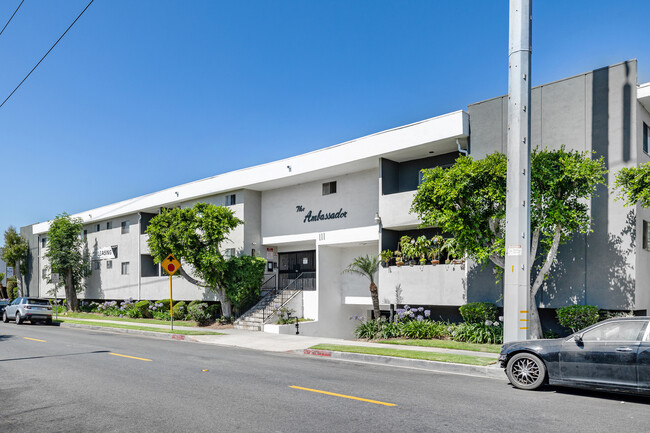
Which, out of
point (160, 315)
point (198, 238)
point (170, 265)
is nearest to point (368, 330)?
point (170, 265)

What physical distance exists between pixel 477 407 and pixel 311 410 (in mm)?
2503

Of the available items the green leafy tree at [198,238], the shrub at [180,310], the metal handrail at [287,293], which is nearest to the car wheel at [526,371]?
the metal handrail at [287,293]

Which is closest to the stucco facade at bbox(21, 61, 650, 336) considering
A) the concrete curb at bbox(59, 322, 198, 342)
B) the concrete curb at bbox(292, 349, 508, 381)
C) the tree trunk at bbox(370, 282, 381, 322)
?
the tree trunk at bbox(370, 282, 381, 322)

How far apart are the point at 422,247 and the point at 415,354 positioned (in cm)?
673

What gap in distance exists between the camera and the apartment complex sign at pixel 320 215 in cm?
2579

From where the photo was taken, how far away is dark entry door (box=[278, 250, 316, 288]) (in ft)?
91.6

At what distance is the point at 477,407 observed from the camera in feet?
26.1

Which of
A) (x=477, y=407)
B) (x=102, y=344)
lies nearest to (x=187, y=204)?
(x=102, y=344)

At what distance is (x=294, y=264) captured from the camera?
93.9 feet

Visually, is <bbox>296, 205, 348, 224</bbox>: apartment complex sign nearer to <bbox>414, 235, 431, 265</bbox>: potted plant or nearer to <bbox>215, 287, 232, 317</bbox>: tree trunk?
<bbox>215, 287, 232, 317</bbox>: tree trunk

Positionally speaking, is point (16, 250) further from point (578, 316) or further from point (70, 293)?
point (578, 316)

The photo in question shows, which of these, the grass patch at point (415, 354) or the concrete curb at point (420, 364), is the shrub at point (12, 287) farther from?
the concrete curb at point (420, 364)

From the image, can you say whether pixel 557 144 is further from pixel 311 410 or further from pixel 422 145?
pixel 311 410

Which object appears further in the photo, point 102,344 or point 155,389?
point 102,344
